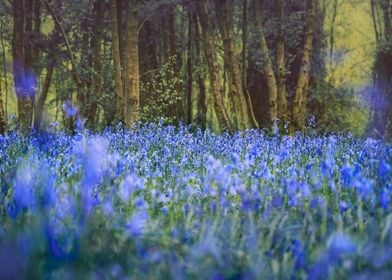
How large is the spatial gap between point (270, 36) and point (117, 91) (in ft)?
31.6

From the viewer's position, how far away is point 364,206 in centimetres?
336

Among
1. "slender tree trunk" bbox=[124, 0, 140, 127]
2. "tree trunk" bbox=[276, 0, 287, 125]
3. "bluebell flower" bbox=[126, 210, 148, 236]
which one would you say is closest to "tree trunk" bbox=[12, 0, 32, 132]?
"slender tree trunk" bbox=[124, 0, 140, 127]

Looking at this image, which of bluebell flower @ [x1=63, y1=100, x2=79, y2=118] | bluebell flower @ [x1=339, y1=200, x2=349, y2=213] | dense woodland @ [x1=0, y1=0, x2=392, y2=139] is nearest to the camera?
bluebell flower @ [x1=339, y1=200, x2=349, y2=213]

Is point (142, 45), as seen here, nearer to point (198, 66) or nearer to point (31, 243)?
point (198, 66)

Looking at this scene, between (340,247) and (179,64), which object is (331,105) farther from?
(340,247)

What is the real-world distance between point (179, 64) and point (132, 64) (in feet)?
45.0

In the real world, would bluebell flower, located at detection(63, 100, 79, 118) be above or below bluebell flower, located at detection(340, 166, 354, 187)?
above

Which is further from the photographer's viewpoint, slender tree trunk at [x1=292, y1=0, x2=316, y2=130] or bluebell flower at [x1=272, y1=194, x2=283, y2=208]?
A: slender tree trunk at [x1=292, y1=0, x2=316, y2=130]

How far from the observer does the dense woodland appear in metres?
13.6

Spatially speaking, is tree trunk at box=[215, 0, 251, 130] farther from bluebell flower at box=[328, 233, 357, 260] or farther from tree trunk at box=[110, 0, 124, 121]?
bluebell flower at box=[328, 233, 357, 260]

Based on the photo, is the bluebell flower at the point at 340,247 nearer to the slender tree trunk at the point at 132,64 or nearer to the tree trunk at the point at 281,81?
the slender tree trunk at the point at 132,64

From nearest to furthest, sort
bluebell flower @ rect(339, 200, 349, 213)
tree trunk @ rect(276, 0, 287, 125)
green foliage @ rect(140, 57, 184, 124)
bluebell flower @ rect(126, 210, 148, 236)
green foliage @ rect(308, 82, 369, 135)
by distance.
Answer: bluebell flower @ rect(126, 210, 148, 236), bluebell flower @ rect(339, 200, 349, 213), tree trunk @ rect(276, 0, 287, 125), green foliage @ rect(140, 57, 184, 124), green foliage @ rect(308, 82, 369, 135)

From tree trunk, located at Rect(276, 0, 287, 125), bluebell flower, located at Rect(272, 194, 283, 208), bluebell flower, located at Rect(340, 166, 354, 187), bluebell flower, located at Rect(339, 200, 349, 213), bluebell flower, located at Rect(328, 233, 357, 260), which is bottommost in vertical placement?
bluebell flower, located at Rect(328, 233, 357, 260)

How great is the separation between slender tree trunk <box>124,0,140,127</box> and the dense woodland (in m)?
0.02
